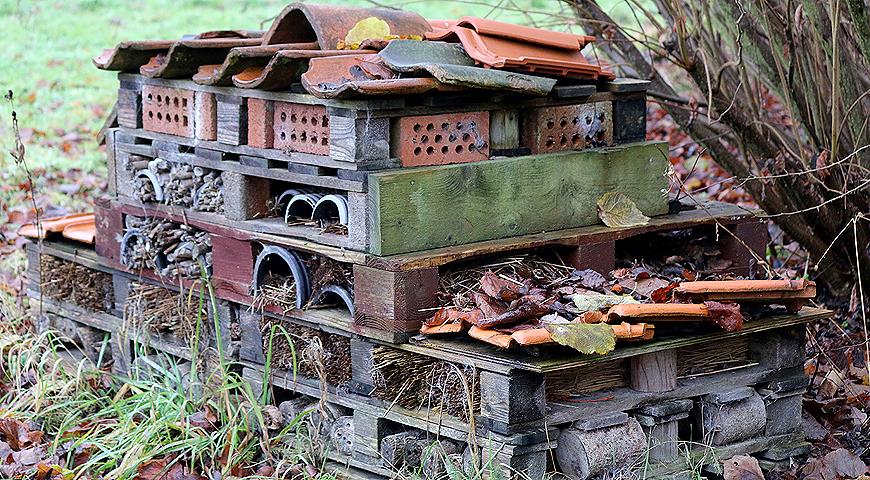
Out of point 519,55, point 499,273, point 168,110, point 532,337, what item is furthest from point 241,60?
point 532,337

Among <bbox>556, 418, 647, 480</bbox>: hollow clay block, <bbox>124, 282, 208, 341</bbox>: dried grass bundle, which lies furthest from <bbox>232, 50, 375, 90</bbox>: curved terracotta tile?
<bbox>556, 418, 647, 480</bbox>: hollow clay block

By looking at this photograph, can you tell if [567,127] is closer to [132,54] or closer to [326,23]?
[326,23]

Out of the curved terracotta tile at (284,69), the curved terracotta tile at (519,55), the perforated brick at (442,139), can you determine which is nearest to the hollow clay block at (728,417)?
the perforated brick at (442,139)

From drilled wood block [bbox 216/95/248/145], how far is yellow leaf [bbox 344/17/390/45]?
52cm

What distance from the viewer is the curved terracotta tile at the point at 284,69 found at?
183 inches

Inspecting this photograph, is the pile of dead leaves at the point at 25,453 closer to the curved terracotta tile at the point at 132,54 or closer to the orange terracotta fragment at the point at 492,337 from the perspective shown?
the curved terracotta tile at the point at 132,54

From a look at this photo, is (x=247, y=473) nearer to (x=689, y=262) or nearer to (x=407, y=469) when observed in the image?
(x=407, y=469)

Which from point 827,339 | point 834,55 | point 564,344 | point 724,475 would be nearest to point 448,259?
point 564,344

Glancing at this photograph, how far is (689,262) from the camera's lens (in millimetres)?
5320

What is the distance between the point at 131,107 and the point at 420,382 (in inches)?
84.5

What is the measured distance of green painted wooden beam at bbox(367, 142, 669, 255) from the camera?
4.46 meters

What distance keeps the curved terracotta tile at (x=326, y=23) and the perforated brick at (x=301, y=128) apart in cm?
31

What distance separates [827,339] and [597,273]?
5.78 feet

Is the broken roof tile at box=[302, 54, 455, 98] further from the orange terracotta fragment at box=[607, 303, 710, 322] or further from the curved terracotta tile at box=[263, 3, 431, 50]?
the orange terracotta fragment at box=[607, 303, 710, 322]
